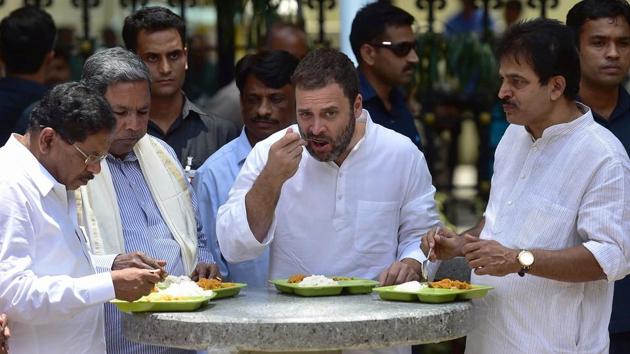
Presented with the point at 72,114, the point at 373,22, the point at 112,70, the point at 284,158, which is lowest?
the point at 284,158

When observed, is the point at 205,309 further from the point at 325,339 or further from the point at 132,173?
the point at 132,173

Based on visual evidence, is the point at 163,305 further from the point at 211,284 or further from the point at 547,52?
the point at 547,52

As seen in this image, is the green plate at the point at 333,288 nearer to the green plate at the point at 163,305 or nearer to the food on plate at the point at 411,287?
the food on plate at the point at 411,287

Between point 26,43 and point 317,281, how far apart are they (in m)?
2.66

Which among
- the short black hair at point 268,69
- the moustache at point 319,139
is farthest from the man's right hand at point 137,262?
the short black hair at point 268,69

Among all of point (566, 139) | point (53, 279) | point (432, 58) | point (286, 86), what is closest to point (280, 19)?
point (432, 58)

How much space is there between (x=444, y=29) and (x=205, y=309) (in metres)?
4.23

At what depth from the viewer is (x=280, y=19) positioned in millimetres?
8047

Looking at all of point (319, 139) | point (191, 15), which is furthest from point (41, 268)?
point (191, 15)

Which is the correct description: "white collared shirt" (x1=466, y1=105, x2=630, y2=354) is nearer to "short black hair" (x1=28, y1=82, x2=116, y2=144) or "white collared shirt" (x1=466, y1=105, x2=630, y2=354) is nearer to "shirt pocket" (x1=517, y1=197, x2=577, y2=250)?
"shirt pocket" (x1=517, y1=197, x2=577, y2=250)

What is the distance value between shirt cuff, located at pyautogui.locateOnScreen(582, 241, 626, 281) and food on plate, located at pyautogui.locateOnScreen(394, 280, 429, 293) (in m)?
0.56

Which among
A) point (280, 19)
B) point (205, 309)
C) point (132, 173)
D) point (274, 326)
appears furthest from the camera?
point (280, 19)

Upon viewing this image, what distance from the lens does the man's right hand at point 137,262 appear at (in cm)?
457

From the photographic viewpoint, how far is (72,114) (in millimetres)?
4391
